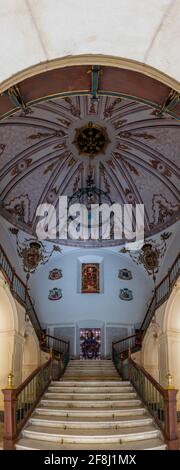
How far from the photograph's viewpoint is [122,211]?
15.6 metres

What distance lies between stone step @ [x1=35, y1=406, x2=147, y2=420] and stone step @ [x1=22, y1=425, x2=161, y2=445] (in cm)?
64

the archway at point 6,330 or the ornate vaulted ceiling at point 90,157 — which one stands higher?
the ornate vaulted ceiling at point 90,157

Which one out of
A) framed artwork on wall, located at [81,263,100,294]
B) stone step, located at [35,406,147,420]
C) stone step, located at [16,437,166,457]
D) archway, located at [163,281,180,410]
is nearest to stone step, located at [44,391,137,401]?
stone step, located at [35,406,147,420]

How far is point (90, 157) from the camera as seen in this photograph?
14500 millimetres

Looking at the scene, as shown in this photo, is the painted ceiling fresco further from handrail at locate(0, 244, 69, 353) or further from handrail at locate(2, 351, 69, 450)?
handrail at locate(2, 351, 69, 450)

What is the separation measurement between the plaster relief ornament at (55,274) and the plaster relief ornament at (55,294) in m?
0.48

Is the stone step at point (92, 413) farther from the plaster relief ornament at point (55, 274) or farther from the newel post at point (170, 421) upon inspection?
the plaster relief ornament at point (55, 274)

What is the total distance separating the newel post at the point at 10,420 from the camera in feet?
20.5

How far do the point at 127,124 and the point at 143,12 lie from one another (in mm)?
11051

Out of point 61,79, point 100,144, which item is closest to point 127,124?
point 100,144

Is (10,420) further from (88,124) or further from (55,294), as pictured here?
(55,294)

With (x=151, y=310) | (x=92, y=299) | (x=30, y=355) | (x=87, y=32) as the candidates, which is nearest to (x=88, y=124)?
(x=151, y=310)

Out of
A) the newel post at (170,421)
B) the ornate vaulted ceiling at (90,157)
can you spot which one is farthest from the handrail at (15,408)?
the ornate vaulted ceiling at (90,157)

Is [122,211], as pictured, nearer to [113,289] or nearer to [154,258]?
[154,258]
